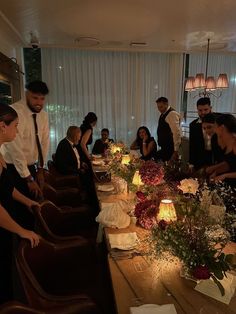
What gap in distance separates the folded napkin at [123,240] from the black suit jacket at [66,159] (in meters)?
2.17

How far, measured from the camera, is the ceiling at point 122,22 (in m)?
3.13

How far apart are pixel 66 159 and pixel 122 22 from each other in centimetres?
205

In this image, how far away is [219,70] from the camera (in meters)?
6.50

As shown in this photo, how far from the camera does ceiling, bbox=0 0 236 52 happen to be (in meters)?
3.13

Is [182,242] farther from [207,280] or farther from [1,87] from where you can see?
[1,87]

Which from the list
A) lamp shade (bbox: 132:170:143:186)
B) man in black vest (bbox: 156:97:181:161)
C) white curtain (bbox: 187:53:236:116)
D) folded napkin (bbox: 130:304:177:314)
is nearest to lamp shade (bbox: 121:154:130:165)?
lamp shade (bbox: 132:170:143:186)

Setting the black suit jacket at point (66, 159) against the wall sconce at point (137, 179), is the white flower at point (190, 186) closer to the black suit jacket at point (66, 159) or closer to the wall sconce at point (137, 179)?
the wall sconce at point (137, 179)

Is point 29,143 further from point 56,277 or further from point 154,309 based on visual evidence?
point 154,309

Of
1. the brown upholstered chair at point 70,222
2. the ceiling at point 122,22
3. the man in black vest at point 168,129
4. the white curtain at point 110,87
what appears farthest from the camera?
the white curtain at point 110,87

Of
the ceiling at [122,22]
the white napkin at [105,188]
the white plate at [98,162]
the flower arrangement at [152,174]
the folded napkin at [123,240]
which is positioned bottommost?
the white plate at [98,162]

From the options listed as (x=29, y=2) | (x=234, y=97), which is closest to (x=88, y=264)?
(x=29, y=2)

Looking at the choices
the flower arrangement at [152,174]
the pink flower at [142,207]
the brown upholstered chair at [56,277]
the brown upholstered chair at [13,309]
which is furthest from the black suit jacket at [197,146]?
the brown upholstered chair at [13,309]

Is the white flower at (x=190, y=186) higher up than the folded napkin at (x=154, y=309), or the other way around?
the white flower at (x=190, y=186)

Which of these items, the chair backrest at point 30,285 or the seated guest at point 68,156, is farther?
the seated guest at point 68,156
